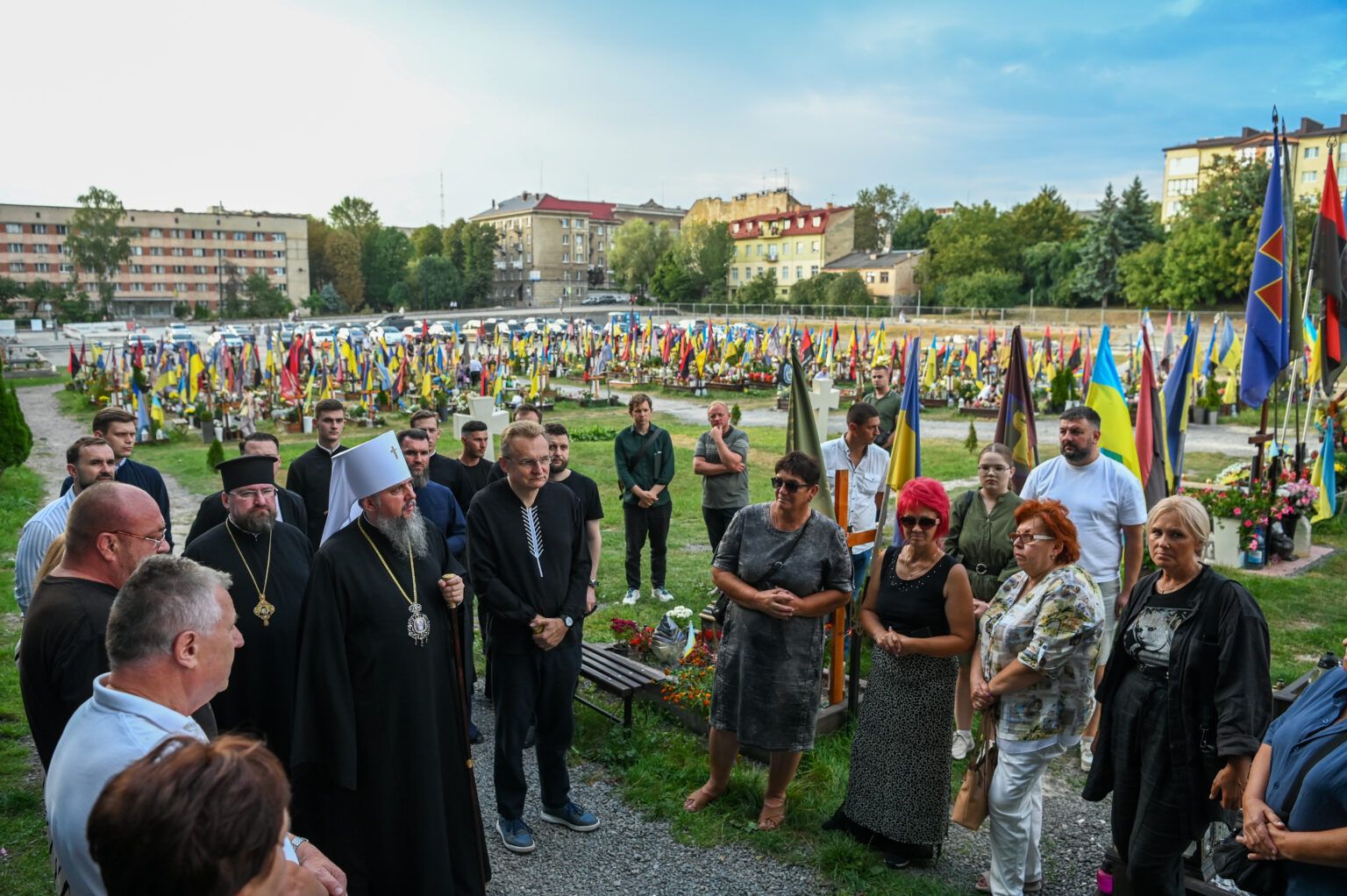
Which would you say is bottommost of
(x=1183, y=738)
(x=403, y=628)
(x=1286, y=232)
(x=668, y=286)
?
(x=1183, y=738)

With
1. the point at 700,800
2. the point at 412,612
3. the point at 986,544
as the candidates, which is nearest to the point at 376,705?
the point at 412,612

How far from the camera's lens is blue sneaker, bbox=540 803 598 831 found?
4895mm

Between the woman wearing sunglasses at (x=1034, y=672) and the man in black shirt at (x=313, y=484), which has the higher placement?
the man in black shirt at (x=313, y=484)

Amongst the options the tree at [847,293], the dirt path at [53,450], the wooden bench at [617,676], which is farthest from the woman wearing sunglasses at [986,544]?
the tree at [847,293]

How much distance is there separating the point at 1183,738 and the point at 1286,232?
22.3 ft

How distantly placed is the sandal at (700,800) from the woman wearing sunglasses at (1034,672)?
155 centimetres

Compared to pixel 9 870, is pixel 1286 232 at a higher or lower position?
higher

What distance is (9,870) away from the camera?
4402 mm

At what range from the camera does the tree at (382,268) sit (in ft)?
325

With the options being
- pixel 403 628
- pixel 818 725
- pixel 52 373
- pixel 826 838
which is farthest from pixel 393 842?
pixel 52 373

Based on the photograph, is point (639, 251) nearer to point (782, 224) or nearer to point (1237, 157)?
point (782, 224)

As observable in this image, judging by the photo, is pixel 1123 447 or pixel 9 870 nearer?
pixel 9 870

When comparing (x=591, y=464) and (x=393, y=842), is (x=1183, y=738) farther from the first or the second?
(x=591, y=464)

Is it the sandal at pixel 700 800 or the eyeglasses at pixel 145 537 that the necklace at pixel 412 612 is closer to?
the eyeglasses at pixel 145 537
